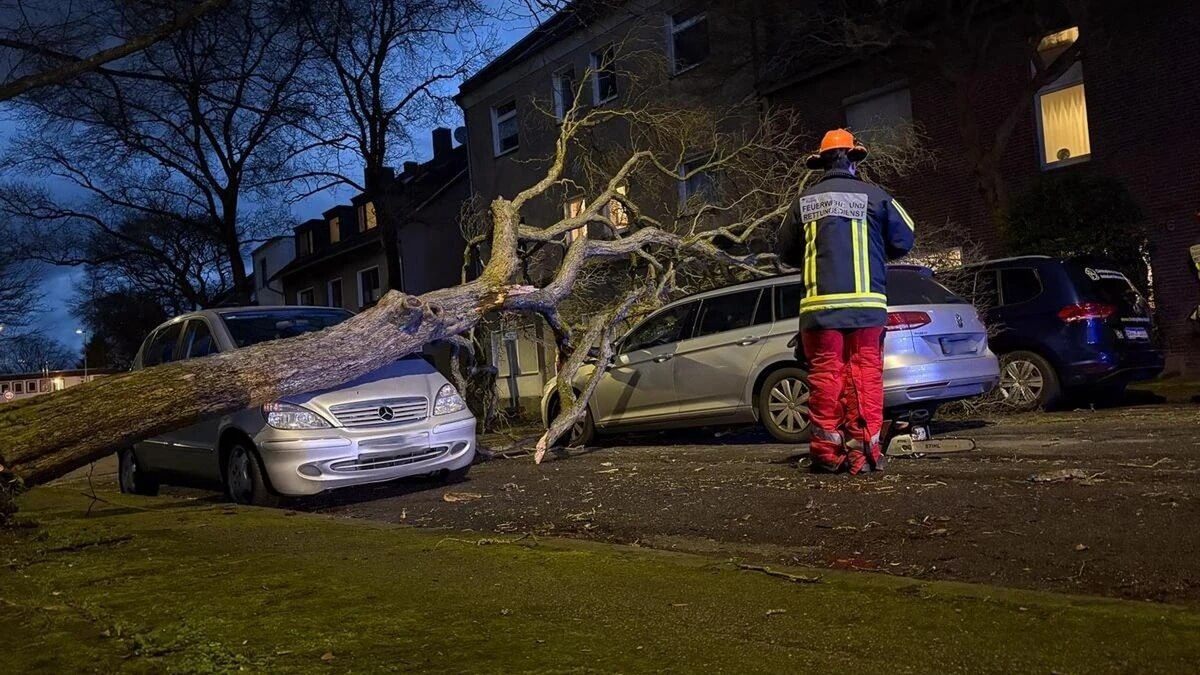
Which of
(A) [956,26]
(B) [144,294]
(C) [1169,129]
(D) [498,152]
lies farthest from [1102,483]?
(B) [144,294]

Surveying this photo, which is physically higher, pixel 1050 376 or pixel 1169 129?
pixel 1169 129

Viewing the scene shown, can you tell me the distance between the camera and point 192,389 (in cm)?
681

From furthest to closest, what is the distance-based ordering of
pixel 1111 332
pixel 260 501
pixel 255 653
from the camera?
pixel 1111 332 < pixel 260 501 < pixel 255 653

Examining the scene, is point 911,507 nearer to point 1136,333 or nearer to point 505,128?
point 1136,333

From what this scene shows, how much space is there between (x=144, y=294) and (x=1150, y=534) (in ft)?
160

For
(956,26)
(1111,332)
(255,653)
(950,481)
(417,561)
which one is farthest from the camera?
(956,26)

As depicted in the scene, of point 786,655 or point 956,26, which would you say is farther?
point 956,26

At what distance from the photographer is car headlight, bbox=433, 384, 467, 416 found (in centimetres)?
808

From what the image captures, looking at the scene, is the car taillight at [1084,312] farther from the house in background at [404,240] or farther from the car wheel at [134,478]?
the house in background at [404,240]

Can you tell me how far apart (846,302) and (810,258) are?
39 centimetres

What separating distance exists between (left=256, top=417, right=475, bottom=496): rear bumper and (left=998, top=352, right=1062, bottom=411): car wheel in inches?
265

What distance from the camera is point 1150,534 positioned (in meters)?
4.15

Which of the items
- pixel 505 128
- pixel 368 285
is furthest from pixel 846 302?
pixel 368 285

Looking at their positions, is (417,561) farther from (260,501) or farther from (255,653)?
(260,501)
